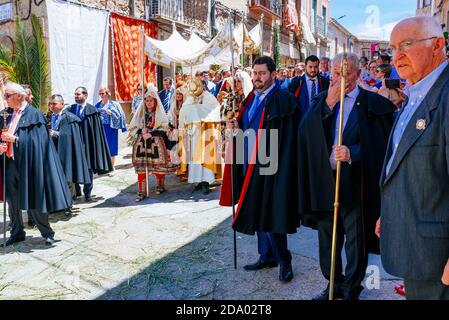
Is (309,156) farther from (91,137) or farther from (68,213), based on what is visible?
(91,137)

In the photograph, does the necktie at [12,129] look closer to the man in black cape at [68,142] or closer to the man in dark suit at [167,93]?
the man in black cape at [68,142]

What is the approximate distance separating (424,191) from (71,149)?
556 centimetres

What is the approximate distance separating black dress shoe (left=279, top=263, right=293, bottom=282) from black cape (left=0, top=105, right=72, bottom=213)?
9.07 feet

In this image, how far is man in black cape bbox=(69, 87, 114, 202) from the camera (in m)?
6.87

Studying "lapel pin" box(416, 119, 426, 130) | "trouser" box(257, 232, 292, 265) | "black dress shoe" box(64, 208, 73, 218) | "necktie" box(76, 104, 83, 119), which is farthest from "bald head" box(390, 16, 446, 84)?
"necktie" box(76, 104, 83, 119)

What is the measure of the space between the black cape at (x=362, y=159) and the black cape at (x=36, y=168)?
10.2ft

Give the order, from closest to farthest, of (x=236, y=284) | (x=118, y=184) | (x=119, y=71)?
(x=236, y=284), (x=118, y=184), (x=119, y=71)

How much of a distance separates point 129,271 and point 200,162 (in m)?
3.29

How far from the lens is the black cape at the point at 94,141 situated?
695cm

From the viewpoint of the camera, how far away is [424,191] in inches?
72.6

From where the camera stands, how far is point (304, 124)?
323cm

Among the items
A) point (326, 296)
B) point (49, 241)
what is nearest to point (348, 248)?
point (326, 296)
